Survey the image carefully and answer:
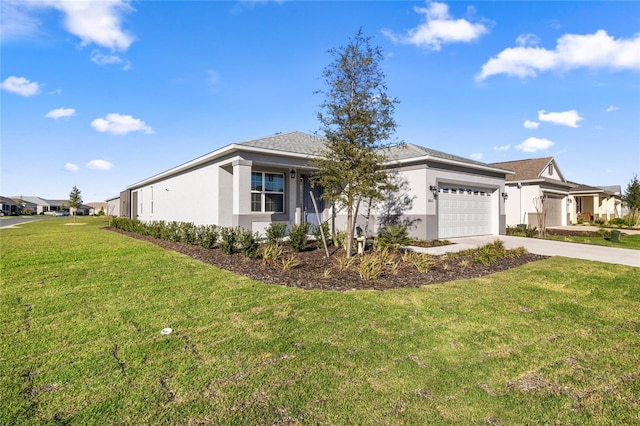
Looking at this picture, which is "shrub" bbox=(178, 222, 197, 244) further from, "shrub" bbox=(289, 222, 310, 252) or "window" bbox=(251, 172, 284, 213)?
"shrub" bbox=(289, 222, 310, 252)

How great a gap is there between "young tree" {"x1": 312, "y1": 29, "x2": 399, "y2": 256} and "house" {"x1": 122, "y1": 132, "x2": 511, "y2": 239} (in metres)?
3.24

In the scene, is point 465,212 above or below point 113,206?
below

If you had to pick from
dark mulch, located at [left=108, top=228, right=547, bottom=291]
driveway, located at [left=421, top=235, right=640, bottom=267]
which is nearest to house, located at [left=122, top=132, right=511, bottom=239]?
driveway, located at [left=421, top=235, right=640, bottom=267]

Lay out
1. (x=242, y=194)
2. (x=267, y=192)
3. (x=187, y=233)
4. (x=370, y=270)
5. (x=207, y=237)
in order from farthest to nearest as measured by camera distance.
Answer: (x=267, y=192), (x=187, y=233), (x=242, y=194), (x=207, y=237), (x=370, y=270)

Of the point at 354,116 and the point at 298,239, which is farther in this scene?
the point at 298,239

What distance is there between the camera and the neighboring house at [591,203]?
90.0 ft

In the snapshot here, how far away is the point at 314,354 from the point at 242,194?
9.07m

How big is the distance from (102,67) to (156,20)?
4081mm

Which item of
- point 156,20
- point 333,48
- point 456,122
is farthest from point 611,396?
point 456,122

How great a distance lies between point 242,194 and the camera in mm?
11727

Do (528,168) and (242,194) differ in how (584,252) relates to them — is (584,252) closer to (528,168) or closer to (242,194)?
(242,194)

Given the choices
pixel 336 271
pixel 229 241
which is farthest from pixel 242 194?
pixel 336 271

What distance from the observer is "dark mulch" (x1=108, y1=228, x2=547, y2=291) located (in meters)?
6.56

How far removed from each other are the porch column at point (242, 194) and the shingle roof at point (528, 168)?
19378mm
